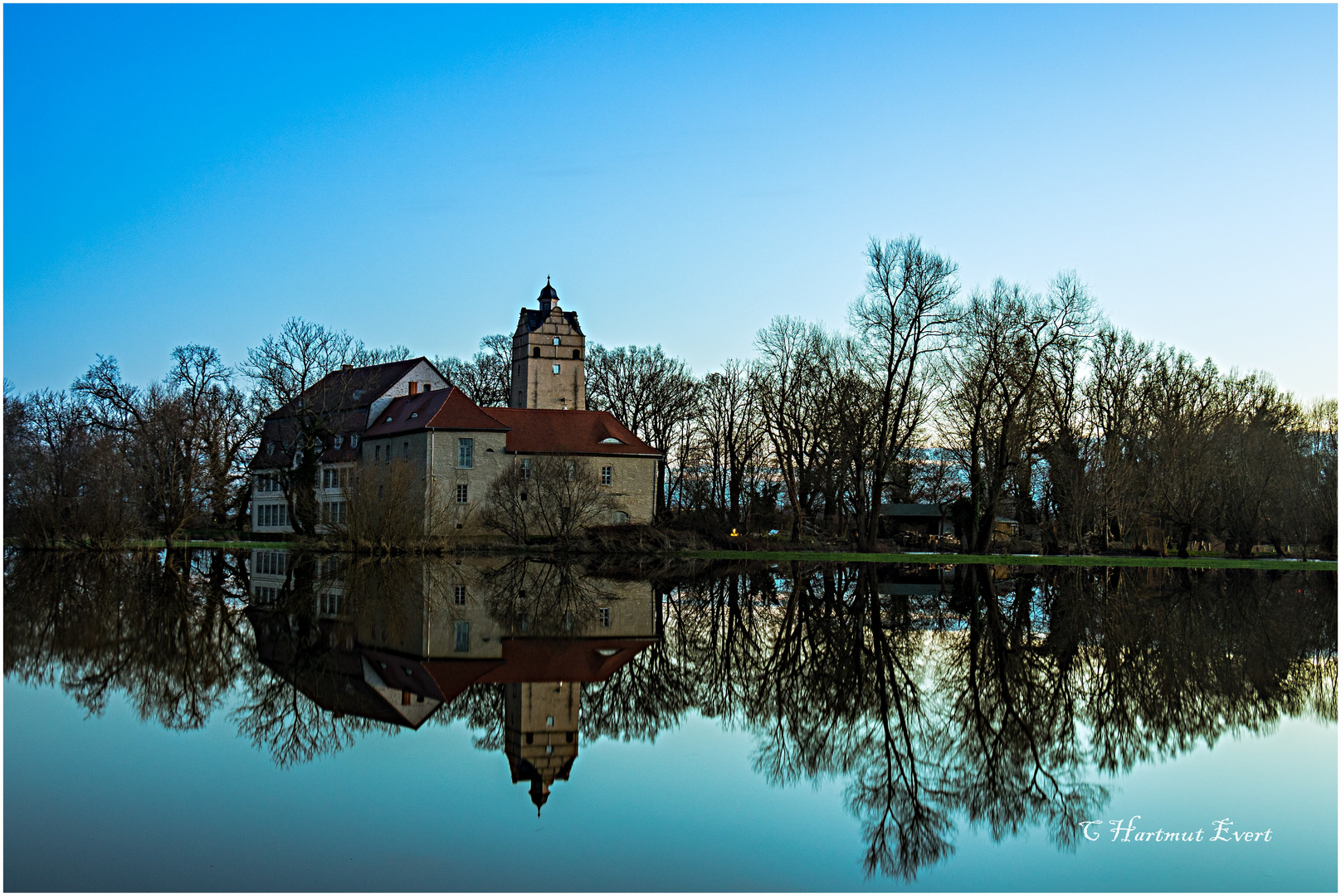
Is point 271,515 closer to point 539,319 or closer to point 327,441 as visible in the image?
point 327,441

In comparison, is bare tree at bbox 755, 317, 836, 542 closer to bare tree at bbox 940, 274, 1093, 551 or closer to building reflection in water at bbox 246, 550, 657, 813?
bare tree at bbox 940, 274, 1093, 551

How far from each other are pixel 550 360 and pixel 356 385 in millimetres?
12320

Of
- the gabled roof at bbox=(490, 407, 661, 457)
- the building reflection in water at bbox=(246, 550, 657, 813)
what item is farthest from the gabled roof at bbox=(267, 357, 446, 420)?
the building reflection in water at bbox=(246, 550, 657, 813)

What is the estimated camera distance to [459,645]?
16344 mm

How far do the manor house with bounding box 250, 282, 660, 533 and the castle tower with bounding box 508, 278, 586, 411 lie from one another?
6.33 metres

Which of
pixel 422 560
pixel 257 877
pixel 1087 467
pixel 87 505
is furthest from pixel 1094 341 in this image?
pixel 257 877

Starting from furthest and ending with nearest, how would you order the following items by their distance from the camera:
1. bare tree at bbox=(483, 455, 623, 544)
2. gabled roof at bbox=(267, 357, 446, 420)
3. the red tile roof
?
the red tile roof < gabled roof at bbox=(267, 357, 446, 420) < bare tree at bbox=(483, 455, 623, 544)

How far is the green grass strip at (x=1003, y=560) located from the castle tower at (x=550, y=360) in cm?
2494

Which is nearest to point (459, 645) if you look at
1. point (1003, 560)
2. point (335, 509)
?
point (1003, 560)

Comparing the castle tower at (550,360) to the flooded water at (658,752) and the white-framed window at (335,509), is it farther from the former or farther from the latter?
the flooded water at (658,752)

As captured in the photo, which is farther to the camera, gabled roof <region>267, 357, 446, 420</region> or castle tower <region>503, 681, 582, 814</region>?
gabled roof <region>267, 357, 446, 420</region>

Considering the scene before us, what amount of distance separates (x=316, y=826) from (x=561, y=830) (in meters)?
1.66

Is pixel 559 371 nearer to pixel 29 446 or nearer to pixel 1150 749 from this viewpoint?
pixel 29 446

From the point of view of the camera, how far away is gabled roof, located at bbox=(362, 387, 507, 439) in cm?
5266
